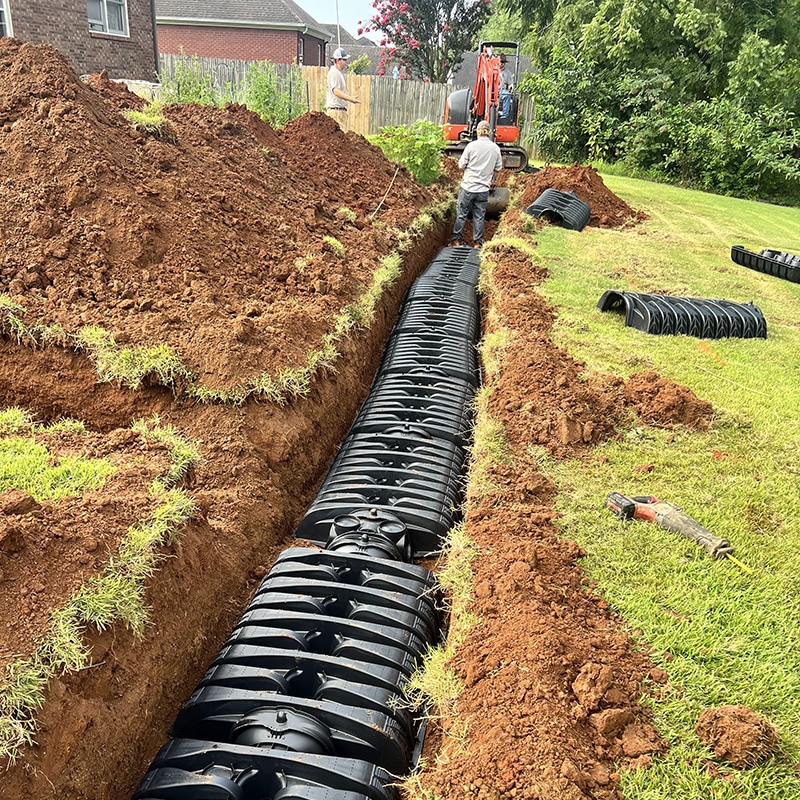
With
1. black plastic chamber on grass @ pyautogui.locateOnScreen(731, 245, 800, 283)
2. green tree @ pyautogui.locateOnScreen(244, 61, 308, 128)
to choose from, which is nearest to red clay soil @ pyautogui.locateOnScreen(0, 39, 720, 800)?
green tree @ pyautogui.locateOnScreen(244, 61, 308, 128)

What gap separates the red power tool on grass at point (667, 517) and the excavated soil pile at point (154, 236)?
2463 mm

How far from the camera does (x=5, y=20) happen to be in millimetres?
13617

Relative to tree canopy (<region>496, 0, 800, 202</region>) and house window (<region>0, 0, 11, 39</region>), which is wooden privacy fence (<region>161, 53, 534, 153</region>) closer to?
tree canopy (<region>496, 0, 800, 202</region>)

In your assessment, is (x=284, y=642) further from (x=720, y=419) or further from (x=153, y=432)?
(x=720, y=419)

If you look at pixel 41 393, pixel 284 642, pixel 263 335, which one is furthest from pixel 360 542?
pixel 41 393

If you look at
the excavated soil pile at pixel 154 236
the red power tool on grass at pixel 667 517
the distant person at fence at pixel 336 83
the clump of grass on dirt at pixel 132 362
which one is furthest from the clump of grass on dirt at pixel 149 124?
the distant person at fence at pixel 336 83

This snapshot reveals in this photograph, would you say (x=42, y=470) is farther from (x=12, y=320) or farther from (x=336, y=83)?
(x=336, y=83)

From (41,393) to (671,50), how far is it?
21.7 m

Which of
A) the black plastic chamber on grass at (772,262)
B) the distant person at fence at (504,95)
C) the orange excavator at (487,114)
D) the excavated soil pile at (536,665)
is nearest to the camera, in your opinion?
the excavated soil pile at (536,665)

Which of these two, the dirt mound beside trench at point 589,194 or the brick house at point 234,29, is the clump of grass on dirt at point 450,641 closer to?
the dirt mound beside trench at point 589,194

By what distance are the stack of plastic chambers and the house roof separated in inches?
Result: 1158

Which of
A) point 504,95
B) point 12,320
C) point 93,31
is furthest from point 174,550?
point 93,31

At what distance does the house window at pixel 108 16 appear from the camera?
15.4 metres

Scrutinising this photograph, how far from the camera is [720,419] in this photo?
14.8ft
